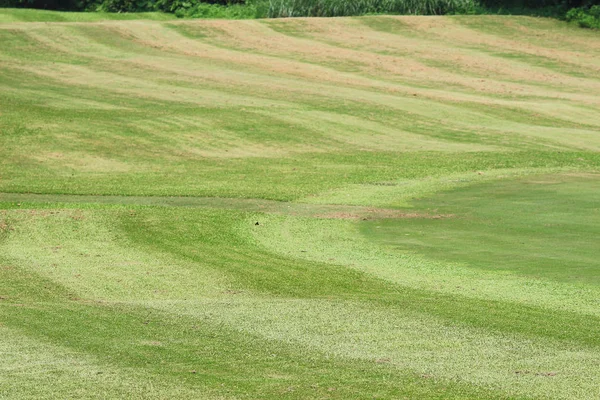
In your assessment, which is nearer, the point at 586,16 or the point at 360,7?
the point at 586,16

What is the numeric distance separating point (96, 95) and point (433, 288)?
2756 cm

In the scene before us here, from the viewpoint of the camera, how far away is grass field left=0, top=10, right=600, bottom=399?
1102 cm

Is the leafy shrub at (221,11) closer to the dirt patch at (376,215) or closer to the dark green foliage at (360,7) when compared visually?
the dark green foliage at (360,7)

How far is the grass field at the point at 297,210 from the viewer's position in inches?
434

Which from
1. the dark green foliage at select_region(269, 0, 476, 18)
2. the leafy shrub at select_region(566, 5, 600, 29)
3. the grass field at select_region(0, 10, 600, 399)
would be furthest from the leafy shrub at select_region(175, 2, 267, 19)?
the leafy shrub at select_region(566, 5, 600, 29)

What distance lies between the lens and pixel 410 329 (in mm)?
12508

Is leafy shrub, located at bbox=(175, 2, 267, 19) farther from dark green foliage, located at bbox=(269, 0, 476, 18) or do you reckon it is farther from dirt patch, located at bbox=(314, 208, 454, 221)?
dirt patch, located at bbox=(314, 208, 454, 221)

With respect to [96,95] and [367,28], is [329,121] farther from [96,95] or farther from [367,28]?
[367,28]

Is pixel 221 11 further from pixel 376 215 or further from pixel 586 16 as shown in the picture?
pixel 376 215

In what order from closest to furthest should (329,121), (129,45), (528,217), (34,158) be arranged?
(528,217) < (34,158) < (329,121) < (129,45)

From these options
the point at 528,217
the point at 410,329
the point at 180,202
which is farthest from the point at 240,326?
the point at 180,202

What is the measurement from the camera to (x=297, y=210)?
2405 centimetres

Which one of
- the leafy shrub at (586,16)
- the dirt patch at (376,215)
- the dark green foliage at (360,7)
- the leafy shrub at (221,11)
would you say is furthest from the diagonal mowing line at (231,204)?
the leafy shrub at (586,16)

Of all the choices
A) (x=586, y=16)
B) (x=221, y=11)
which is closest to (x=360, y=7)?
(x=221, y=11)
